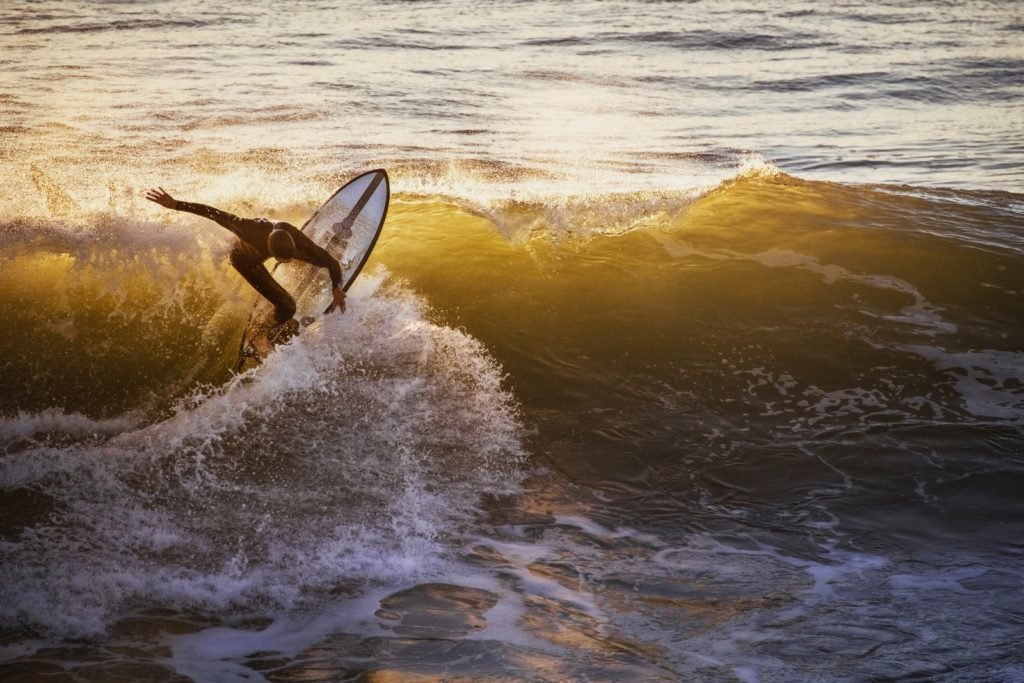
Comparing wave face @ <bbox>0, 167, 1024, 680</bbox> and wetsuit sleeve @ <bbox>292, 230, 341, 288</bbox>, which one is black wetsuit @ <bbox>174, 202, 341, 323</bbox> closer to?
wetsuit sleeve @ <bbox>292, 230, 341, 288</bbox>

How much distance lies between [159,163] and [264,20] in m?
15.9

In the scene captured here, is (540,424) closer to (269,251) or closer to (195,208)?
(269,251)

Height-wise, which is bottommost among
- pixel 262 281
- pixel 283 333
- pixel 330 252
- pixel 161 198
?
pixel 283 333

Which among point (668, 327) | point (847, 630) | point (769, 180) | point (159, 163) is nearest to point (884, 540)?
point (847, 630)

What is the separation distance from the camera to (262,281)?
7.38m

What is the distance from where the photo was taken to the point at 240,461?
6.58 metres

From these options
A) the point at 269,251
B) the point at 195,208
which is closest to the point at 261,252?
the point at 269,251

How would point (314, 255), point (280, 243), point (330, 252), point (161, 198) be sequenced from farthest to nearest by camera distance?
point (330, 252), point (314, 255), point (280, 243), point (161, 198)

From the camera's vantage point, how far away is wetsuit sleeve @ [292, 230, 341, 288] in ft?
23.8

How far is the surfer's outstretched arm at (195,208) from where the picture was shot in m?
6.43

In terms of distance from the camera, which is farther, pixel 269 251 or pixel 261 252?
pixel 261 252

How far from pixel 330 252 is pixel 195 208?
179 centimetres

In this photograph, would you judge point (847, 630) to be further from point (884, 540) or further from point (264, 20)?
point (264, 20)

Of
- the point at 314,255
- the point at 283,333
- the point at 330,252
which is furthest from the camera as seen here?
the point at 330,252
